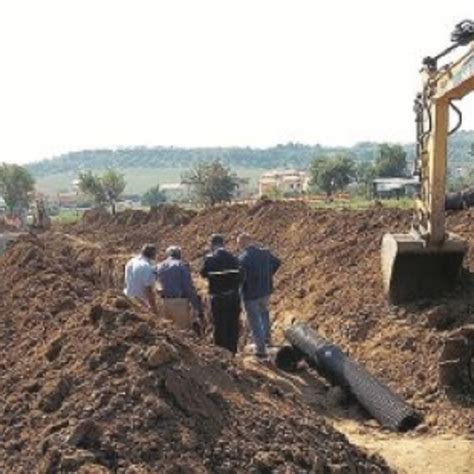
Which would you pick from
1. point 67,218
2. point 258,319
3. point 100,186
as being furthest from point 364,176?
point 258,319

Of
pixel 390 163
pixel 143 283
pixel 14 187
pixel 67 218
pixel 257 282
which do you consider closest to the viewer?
pixel 143 283

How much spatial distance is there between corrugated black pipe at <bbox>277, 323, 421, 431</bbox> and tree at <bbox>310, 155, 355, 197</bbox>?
2775 inches

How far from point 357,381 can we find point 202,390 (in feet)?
11.7

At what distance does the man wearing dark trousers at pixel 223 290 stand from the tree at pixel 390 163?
3077 inches

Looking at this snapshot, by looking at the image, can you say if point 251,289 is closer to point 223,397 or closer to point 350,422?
point 350,422

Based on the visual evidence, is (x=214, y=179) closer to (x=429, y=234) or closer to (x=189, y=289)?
(x=429, y=234)

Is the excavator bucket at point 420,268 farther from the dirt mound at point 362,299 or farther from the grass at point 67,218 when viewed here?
the grass at point 67,218

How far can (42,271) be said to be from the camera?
13656mm

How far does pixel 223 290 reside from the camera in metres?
10.7

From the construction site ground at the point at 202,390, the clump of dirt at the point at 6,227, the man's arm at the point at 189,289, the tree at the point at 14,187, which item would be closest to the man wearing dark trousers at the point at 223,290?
the man's arm at the point at 189,289

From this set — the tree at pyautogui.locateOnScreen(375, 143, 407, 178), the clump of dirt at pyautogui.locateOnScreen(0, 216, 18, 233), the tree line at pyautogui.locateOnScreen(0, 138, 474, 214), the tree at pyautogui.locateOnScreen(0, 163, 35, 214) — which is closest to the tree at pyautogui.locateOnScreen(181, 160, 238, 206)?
the tree line at pyautogui.locateOnScreen(0, 138, 474, 214)

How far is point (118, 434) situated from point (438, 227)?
7.24 metres

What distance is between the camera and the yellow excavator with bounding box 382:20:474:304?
11.6 m

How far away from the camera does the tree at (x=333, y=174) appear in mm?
83125
